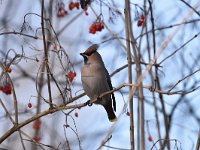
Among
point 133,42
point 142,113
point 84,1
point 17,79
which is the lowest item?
point 142,113

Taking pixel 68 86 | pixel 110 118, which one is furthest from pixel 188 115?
pixel 68 86

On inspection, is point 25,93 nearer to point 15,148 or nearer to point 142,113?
point 15,148

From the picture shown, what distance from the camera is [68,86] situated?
9.64 ft

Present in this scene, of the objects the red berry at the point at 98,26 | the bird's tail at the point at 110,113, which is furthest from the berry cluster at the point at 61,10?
the bird's tail at the point at 110,113

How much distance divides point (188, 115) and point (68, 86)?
2.26 metres

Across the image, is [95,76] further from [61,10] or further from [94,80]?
[61,10]

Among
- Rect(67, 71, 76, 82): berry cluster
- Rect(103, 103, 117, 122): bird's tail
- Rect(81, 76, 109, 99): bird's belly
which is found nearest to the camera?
Rect(67, 71, 76, 82): berry cluster

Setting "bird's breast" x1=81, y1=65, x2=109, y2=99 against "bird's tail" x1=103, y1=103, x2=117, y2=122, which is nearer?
"bird's breast" x1=81, y1=65, x2=109, y2=99

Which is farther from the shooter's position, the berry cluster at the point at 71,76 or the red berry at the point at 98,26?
the red berry at the point at 98,26

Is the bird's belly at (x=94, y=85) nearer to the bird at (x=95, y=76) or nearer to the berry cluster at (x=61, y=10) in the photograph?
the bird at (x=95, y=76)

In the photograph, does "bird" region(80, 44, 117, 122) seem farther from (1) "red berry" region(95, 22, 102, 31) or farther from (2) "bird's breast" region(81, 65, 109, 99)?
(1) "red berry" region(95, 22, 102, 31)

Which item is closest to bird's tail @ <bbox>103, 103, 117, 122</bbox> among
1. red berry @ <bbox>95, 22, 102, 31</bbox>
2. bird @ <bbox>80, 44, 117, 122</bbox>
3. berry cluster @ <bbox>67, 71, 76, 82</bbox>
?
bird @ <bbox>80, 44, 117, 122</bbox>

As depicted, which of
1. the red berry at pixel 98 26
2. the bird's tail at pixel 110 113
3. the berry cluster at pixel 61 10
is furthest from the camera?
the bird's tail at pixel 110 113

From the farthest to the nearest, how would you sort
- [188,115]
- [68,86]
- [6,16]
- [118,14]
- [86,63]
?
1. [188,115]
2. [6,16]
3. [86,63]
4. [118,14]
5. [68,86]
